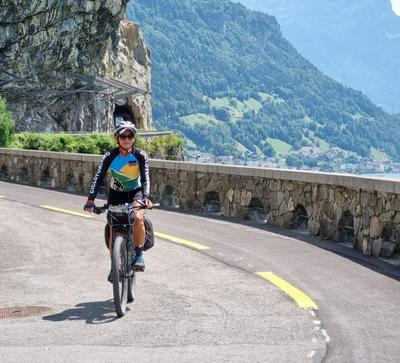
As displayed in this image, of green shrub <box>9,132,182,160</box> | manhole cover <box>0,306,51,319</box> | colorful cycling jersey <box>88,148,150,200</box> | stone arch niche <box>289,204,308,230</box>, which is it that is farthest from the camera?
green shrub <box>9,132,182,160</box>

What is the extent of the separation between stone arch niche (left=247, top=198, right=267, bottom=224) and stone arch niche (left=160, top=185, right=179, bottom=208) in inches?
118

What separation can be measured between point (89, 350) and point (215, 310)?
68.8 inches

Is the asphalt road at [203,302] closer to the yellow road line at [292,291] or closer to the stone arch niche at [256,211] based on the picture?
the yellow road line at [292,291]

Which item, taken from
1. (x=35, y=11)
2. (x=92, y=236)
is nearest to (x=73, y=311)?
(x=92, y=236)

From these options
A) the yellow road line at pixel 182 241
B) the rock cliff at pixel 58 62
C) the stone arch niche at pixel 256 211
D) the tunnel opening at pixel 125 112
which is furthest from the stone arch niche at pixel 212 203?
the tunnel opening at pixel 125 112

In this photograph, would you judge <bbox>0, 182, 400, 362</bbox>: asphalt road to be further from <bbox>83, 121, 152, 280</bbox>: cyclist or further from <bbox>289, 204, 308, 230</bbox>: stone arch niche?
<bbox>289, 204, 308, 230</bbox>: stone arch niche

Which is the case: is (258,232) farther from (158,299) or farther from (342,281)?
(158,299)

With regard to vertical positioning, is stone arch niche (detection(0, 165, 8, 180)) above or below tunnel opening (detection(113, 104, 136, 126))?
below

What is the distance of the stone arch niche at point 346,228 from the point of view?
1206 centimetres

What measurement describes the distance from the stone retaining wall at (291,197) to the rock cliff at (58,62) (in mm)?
56410

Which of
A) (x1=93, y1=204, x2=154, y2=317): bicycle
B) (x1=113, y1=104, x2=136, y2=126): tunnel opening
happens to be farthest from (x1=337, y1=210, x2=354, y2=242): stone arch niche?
(x1=113, y1=104, x2=136, y2=126): tunnel opening

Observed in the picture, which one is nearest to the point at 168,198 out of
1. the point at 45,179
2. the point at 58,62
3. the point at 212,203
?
the point at 212,203

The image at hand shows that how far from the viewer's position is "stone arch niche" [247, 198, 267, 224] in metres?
15.2

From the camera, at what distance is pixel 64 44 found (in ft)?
262
